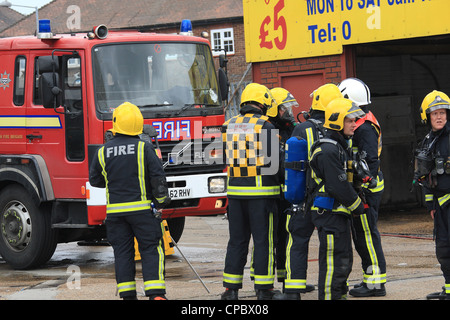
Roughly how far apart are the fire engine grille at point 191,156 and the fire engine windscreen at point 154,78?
392 mm

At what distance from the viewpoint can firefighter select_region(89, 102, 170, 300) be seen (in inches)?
293

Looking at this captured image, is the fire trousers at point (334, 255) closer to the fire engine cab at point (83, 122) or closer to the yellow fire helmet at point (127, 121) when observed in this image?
the yellow fire helmet at point (127, 121)

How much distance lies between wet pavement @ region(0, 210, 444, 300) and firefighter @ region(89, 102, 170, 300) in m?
0.89

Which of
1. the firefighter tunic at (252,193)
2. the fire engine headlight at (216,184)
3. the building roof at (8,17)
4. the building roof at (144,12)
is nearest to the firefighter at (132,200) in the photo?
the firefighter tunic at (252,193)

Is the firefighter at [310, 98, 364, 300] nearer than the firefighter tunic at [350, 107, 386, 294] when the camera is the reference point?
Yes

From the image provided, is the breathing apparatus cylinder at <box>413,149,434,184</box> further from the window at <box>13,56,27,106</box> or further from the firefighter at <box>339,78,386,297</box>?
the window at <box>13,56,27,106</box>

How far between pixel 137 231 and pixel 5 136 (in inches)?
159

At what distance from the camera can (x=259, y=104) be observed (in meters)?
8.07

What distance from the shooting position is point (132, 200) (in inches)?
292

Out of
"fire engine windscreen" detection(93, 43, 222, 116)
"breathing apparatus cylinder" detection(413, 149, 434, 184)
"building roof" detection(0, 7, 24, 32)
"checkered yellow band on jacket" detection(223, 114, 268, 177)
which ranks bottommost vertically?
"breathing apparatus cylinder" detection(413, 149, 434, 184)

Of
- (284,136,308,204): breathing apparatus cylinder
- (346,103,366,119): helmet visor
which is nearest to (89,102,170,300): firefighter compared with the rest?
(284,136,308,204): breathing apparatus cylinder

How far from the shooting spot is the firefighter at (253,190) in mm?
7875

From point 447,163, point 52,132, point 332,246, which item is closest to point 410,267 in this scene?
point 447,163

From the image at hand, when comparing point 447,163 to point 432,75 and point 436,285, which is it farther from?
point 432,75
